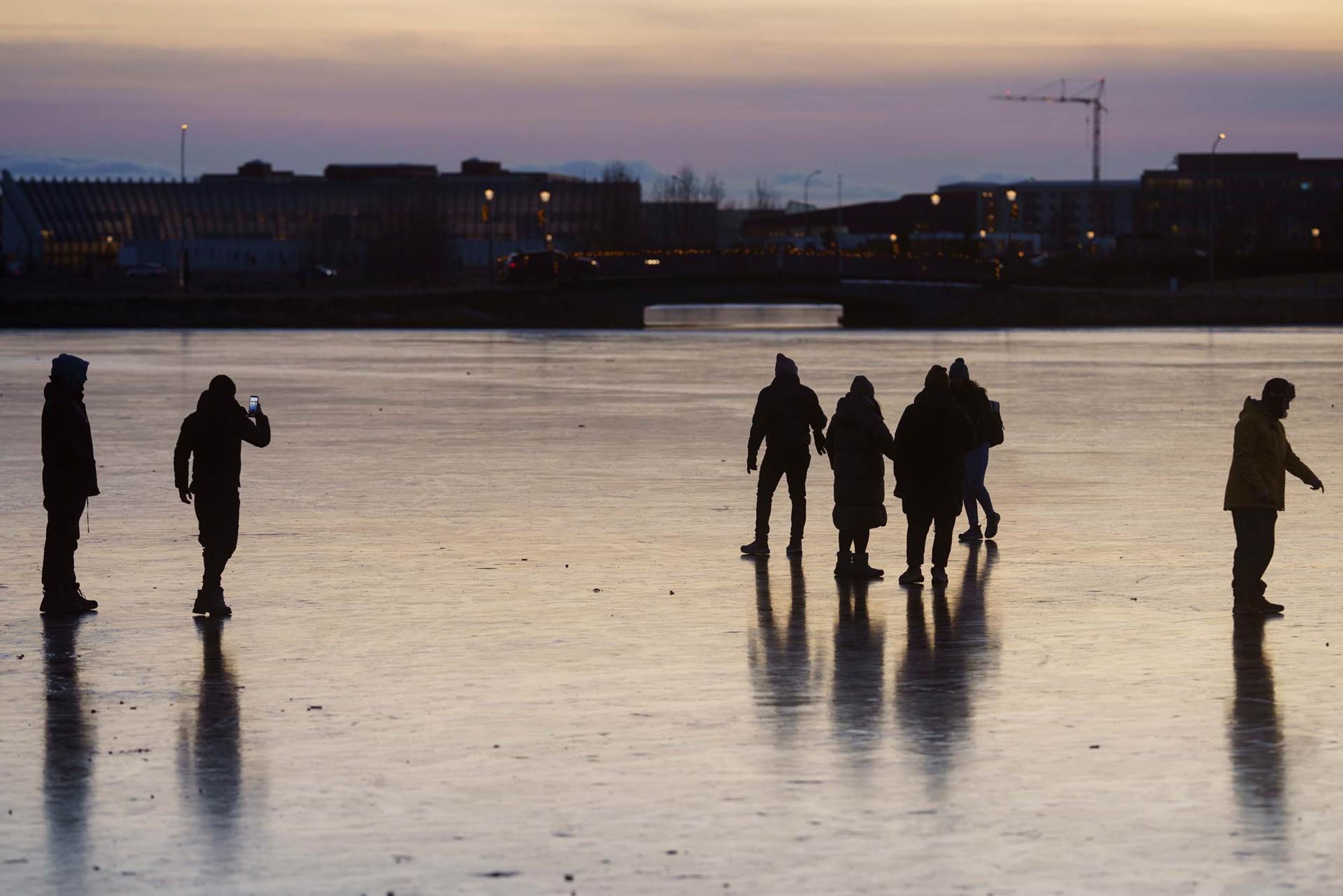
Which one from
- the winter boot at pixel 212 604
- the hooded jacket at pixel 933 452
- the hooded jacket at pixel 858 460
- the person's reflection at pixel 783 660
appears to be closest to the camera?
the person's reflection at pixel 783 660

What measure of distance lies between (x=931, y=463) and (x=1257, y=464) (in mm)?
2295

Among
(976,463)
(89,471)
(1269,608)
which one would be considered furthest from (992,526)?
(89,471)

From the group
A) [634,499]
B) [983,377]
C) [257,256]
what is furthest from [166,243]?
[634,499]

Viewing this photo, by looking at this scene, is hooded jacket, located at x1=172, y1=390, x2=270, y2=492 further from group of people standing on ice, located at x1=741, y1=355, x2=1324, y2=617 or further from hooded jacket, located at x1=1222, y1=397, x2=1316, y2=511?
hooded jacket, located at x1=1222, y1=397, x2=1316, y2=511

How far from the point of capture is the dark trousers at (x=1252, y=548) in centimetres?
1359

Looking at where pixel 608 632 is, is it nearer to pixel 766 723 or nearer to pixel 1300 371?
pixel 766 723

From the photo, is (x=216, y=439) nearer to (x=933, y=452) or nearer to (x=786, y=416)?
(x=786, y=416)

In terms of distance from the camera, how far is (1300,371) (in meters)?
47.4

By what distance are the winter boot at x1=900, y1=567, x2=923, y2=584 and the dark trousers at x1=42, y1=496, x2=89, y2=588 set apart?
230 inches

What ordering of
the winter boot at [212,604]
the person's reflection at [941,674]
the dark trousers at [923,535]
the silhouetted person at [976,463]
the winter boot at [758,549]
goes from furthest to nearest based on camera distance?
the silhouetted person at [976,463] → the winter boot at [758,549] → the dark trousers at [923,535] → the winter boot at [212,604] → the person's reflection at [941,674]

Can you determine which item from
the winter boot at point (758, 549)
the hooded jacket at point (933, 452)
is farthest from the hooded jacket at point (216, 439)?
the hooded jacket at point (933, 452)

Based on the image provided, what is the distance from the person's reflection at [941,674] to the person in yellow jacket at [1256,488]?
5.90 ft

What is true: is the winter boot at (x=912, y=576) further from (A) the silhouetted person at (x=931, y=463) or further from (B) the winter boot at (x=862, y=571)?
(B) the winter boot at (x=862, y=571)

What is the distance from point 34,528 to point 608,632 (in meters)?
7.51
